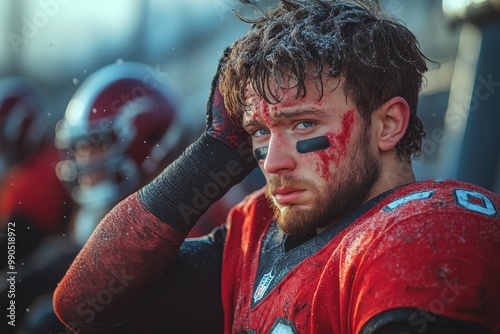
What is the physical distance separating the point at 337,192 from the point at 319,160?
100 millimetres

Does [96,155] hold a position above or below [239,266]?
above

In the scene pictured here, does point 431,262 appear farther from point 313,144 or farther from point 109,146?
point 109,146

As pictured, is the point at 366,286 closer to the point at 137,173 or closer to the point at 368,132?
the point at 368,132

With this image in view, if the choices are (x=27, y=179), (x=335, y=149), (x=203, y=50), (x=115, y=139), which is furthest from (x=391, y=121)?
(x=203, y=50)

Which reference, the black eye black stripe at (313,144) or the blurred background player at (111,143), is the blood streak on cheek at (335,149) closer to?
the black eye black stripe at (313,144)

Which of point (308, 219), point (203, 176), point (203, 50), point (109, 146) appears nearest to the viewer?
point (308, 219)

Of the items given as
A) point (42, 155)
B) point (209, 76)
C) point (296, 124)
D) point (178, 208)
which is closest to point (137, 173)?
point (42, 155)

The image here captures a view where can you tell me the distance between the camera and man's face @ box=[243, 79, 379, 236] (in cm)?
157

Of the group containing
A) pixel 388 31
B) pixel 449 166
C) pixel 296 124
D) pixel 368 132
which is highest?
pixel 388 31

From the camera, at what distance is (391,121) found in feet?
5.45

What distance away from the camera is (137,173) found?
3.79 metres

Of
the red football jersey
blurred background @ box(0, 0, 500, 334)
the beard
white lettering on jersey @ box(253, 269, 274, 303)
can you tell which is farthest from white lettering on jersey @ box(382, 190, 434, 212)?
blurred background @ box(0, 0, 500, 334)

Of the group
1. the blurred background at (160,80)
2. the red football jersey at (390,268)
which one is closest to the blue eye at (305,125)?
the red football jersey at (390,268)

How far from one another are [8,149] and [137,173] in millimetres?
1393
